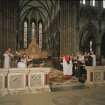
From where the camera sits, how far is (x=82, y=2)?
3303 centimetres

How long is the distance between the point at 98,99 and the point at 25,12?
3945 cm

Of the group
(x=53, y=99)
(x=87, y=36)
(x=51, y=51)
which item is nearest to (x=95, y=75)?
(x=53, y=99)

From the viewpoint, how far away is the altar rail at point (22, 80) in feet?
34.6

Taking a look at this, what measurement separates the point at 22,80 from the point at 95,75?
4209 millimetres

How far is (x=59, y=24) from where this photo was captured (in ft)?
96.5

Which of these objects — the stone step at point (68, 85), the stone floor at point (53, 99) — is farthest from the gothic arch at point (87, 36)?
the stone floor at point (53, 99)

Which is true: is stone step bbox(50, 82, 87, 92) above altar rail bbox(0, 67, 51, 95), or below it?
below

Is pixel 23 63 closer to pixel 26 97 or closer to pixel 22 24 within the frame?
pixel 26 97

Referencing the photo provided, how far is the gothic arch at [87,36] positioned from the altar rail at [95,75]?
61.1ft

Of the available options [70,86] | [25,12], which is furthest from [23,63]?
[25,12]

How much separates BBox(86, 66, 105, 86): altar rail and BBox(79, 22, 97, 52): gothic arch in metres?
18.6

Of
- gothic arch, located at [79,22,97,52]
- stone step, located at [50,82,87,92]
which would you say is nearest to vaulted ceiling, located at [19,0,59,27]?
gothic arch, located at [79,22,97,52]

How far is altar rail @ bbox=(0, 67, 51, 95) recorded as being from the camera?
34.6 ft

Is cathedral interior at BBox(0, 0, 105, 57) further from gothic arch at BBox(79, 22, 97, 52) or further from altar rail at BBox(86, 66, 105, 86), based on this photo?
altar rail at BBox(86, 66, 105, 86)
